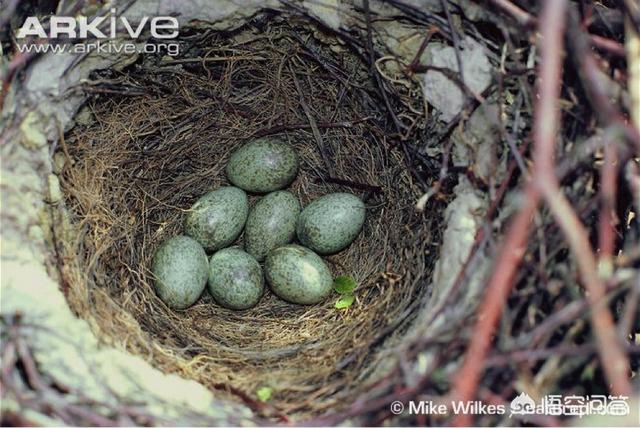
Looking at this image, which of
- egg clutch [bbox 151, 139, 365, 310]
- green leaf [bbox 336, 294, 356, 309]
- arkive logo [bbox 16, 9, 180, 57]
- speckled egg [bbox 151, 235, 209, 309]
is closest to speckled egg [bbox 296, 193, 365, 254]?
egg clutch [bbox 151, 139, 365, 310]

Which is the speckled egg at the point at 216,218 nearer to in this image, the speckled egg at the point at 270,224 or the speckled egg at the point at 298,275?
the speckled egg at the point at 270,224

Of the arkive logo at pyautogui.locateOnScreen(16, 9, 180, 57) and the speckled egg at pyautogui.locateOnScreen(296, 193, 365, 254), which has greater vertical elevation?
the arkive logo at pyautogui.locateOnScreen(16, 9, 180, 57)

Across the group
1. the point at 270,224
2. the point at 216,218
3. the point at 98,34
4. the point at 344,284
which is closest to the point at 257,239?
the point at 270,224

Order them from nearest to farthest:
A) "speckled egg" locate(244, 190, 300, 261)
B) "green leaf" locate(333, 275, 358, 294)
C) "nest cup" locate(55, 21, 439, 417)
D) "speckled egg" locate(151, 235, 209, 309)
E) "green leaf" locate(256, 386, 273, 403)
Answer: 1. "green leaf" locate(256, 386, 273, 403)
2. "nest cup" locate(55, 21, 439, 417)
3. "speckled egg" locate(151, 235, 209, 309)
4. "green leaf" locate(333, 275, 358, 294)
5. "speckled egg" locate(244, 190, 300, 261)

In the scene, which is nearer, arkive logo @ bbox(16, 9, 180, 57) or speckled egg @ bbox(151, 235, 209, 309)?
arkive logo @ bbox(16, 9, 180, 57)

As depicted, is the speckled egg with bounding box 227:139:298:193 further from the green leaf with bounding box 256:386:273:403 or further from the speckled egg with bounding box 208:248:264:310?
the green leaf with bounding box 256:386:273:403

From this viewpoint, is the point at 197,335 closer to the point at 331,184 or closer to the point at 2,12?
the point at 331,184

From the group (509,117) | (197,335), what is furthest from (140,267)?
(509,117)

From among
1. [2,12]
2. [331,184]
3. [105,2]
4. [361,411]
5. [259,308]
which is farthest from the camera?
[331,184]
